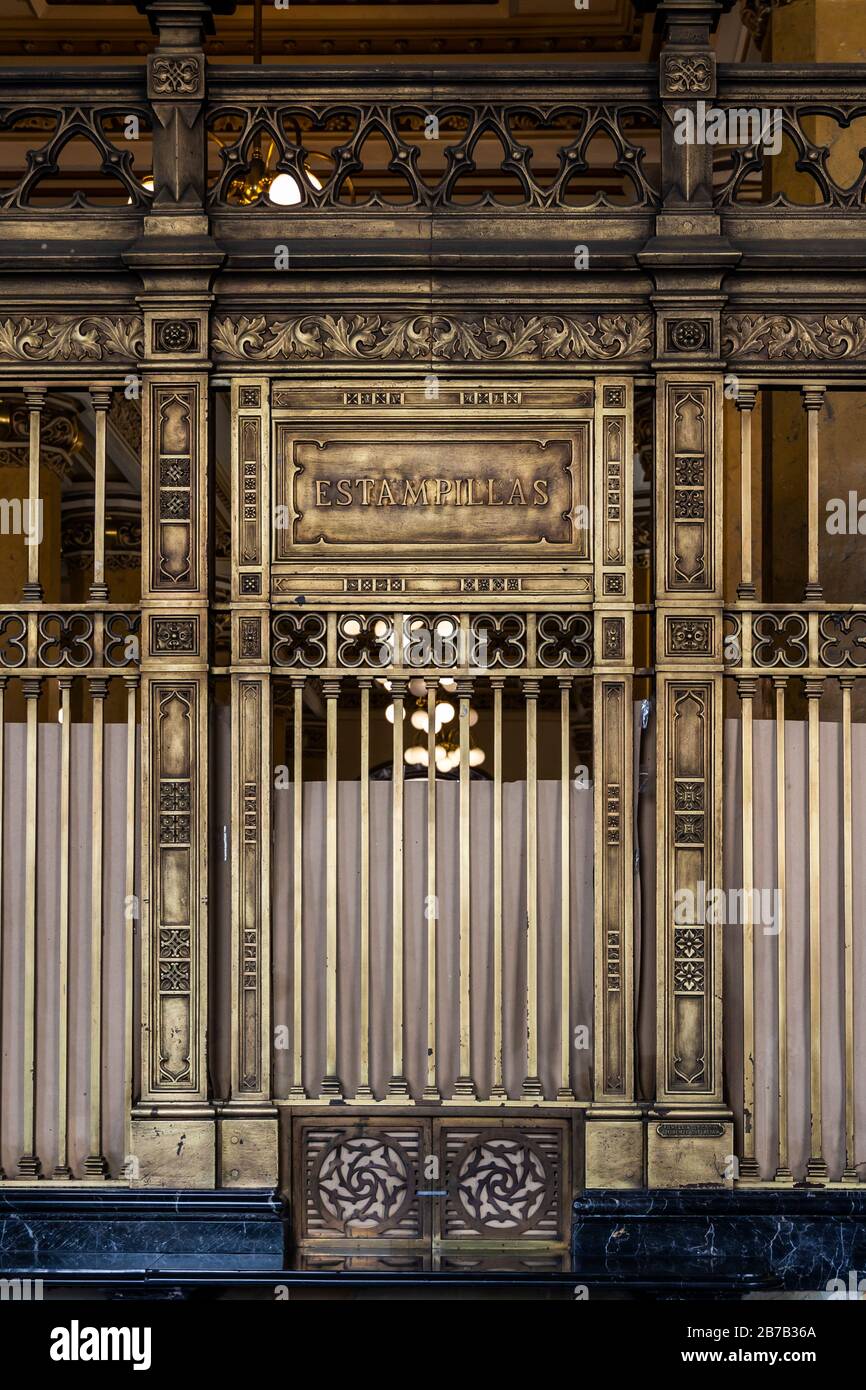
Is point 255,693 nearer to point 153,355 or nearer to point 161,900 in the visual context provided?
point 161,900

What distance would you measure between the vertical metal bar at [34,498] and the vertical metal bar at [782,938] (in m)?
3.10

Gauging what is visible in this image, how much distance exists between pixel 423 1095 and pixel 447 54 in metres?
8.13

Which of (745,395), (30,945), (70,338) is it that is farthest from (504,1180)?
(70,338)

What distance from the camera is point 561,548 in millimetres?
6523

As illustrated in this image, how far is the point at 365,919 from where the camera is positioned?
21.2 feet

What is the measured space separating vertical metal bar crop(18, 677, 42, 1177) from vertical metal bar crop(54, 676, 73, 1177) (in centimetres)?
10

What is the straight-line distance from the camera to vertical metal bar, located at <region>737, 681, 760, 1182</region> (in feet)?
21.0

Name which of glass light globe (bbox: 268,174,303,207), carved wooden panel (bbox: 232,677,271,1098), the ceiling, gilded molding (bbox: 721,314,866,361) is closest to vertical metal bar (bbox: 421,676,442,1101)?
carved wooden panel (bbox: 232,677,271,1098)

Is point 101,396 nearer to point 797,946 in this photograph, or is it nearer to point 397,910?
point 397,910

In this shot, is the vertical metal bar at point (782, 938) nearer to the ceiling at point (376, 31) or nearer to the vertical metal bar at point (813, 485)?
the vertical metal bar at point (813, 485)

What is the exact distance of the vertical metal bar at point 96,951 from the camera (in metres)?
6.42

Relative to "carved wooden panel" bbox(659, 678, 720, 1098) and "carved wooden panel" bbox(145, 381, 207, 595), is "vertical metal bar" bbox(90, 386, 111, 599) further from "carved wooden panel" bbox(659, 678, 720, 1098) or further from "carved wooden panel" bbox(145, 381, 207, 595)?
"carved wooden panel" bbox(659, 678, 720, 1098)
